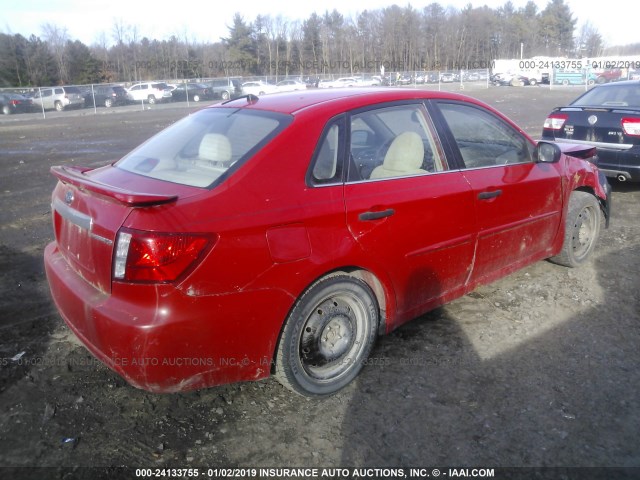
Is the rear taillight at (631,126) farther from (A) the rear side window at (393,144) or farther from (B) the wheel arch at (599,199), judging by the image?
(A) the rear side window at (393,144)

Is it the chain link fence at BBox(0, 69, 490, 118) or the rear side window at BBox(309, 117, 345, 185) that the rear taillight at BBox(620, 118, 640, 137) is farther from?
the chain link fence at BBox(0, 69, 490, 118)

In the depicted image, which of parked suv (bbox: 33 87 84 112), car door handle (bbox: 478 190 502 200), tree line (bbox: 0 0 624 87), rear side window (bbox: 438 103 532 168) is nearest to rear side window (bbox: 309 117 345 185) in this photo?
rear side window (bbox: 438 103 532 168)

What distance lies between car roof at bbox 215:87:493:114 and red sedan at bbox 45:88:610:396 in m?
0.02

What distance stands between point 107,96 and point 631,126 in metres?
33.7

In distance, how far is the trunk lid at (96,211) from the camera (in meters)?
2.62

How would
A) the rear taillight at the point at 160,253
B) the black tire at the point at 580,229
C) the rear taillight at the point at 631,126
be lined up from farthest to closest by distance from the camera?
1. the rear taillight at the point at 631,126
2. the black tire at the point at 580,229
3. the rear taillight at the point at 160,253

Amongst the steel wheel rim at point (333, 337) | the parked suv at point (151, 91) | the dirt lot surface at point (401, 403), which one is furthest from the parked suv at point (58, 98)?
the steel wheel rim at point (333, 337)

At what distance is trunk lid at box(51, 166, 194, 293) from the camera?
2.62 m

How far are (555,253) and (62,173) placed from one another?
3884 millimetres

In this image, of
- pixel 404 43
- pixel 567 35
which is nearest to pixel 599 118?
pixel 404 43

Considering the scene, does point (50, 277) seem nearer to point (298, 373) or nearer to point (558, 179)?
point (298, 373)

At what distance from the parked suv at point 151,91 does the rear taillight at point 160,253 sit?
38.4 m

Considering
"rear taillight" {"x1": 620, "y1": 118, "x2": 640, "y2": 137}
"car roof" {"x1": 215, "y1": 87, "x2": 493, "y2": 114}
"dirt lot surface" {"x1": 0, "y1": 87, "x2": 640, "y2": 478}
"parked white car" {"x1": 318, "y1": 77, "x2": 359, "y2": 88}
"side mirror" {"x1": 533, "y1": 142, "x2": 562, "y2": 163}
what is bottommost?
"dirt lot surface" {"x1": 0, "y1": 87, "x2": 640, "y2": 478}

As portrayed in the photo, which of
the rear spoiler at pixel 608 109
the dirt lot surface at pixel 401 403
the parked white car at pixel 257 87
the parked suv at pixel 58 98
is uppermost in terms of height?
the parked white car at pixel 257 87
